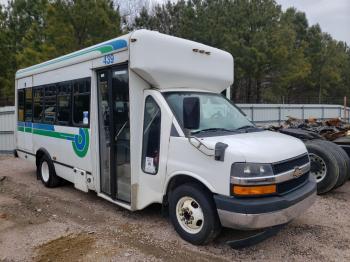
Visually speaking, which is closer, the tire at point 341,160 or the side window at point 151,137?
the side window at point 151,137

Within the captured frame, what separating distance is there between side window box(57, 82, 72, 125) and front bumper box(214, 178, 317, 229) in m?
3.83

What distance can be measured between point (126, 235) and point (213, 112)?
2190mm

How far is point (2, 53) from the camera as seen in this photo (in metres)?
20.3

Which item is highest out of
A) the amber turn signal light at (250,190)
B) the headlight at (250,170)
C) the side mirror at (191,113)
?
the side mirror at (191,113)

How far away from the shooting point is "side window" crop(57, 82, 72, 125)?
22.3ft

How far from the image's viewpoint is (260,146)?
425 centimetres

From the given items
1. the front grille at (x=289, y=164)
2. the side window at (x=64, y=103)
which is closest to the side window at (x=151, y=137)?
the front grille at (x=289, y=164)

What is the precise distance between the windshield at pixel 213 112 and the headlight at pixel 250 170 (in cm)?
90

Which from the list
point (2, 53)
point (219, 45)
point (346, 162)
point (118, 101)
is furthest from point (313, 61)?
point (118, 101)

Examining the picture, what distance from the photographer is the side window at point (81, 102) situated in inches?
245

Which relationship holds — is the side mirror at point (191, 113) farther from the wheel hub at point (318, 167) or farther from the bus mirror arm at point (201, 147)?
the wheel hub at point (318, 167)

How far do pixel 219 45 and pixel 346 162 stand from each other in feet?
53.8

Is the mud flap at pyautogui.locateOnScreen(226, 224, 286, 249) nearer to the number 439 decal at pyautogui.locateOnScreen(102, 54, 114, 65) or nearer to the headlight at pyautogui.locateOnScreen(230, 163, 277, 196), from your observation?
the headlight at pyautogui.locateOnScreen(230, 163, 277, 196)

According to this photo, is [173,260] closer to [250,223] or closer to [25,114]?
[250,223]
